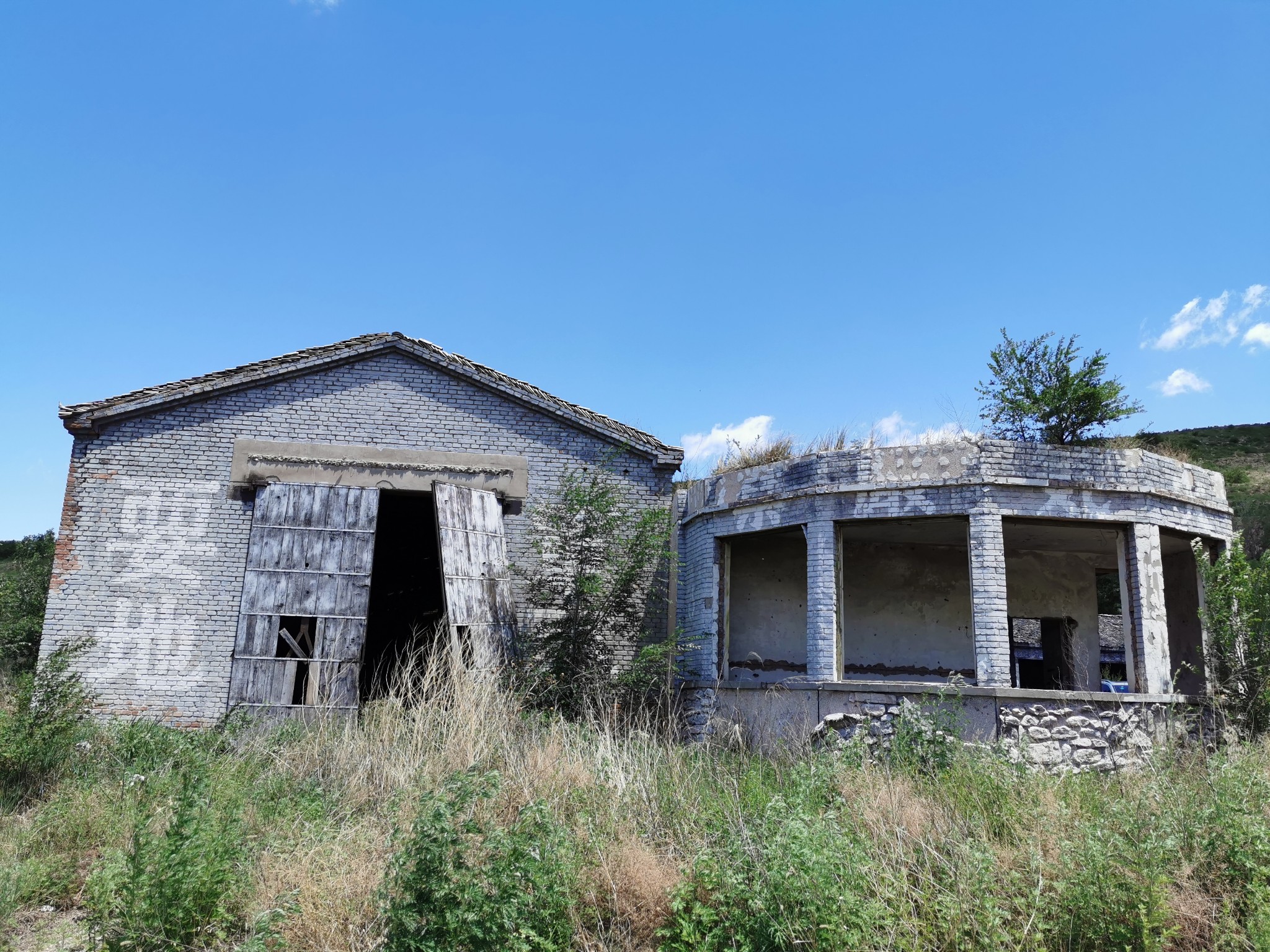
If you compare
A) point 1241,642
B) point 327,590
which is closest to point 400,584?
point 327,590

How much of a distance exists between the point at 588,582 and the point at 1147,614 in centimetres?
710

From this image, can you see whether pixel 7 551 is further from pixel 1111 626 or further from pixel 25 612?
pixel 1111 626

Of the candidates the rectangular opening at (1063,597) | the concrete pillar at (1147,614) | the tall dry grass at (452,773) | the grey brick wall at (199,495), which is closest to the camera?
the tall dry grass at (452,773)

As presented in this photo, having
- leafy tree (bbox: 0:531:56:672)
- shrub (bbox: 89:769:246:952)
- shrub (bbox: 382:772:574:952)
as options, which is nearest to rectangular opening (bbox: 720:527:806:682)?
shrub (bbox: 382:772:574:952)

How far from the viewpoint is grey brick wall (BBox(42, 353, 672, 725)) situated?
40.1ft

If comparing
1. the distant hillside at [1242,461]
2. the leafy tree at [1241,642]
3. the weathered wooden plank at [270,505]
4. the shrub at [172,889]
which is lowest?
the shrub at [172,889]

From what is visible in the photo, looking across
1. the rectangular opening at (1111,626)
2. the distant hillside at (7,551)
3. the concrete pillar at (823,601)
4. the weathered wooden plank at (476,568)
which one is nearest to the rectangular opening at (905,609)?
the concrete pillar at (823,601)

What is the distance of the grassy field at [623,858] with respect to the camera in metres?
5.63

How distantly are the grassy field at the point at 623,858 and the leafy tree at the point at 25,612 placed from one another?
771 cm

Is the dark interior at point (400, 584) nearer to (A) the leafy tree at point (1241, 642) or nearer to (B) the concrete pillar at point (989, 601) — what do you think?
(B) the concrete pillar at point (989, 601)

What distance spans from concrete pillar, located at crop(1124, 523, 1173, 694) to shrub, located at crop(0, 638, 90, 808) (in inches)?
477

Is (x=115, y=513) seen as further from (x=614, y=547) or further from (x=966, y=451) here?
(x=966, y=451)

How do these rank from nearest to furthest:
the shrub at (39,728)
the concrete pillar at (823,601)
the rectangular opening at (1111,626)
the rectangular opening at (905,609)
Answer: the shrub at (39,728)
the concrete pillar at (823,601)
the rectangular opening at (905,609)
the rectangular opening at (1111,626)

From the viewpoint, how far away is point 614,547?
43.6 feet
